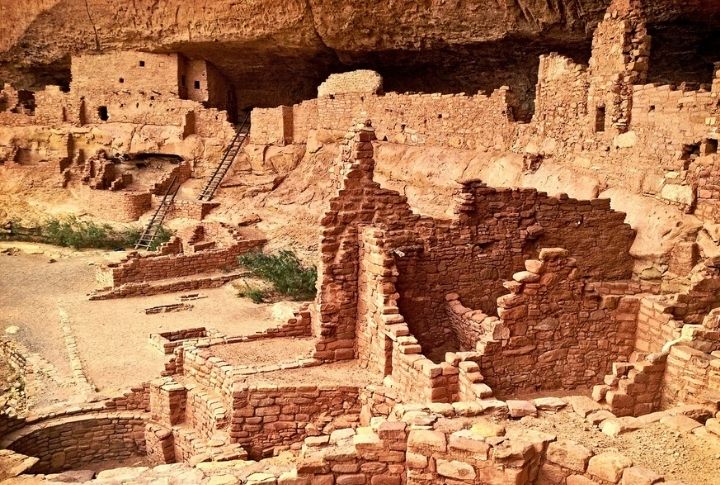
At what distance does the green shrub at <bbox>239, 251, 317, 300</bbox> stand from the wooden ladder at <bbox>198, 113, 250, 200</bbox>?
4560 mm

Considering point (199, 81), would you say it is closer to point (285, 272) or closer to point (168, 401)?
point (285, 272)

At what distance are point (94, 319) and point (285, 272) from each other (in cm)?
365

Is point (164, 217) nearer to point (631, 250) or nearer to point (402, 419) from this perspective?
point (631, 250)

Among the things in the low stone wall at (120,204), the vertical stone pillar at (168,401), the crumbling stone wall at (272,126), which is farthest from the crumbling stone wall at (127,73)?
the vertical stone pillar at (168,401)

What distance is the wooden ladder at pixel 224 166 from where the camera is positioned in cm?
1930

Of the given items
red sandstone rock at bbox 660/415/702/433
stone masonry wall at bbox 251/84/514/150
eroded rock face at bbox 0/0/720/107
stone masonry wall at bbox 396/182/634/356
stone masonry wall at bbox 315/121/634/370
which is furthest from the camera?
eroded rock face at bbox 0/0/720/107

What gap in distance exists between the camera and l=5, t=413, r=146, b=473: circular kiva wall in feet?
24.1

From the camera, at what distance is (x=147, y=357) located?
1002 cm

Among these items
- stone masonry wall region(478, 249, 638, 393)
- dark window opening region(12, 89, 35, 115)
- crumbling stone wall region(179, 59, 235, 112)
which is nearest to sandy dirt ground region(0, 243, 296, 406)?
stone masonry wall region(478, 249, 638, 393)

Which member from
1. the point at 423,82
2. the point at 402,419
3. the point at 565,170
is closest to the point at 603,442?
the point at 402,419

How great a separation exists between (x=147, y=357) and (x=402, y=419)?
6.90m

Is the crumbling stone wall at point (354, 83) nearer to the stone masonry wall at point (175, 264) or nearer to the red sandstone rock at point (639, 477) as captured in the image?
the stone masonry wall at point (175, 264)

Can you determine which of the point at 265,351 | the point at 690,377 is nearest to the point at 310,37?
the point at 265,351

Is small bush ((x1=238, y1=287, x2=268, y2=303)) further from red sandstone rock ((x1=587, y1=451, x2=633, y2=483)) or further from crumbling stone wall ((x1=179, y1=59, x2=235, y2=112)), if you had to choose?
crumbling stone wall ((x1=179, y1=59, x2=235, y2=112))
